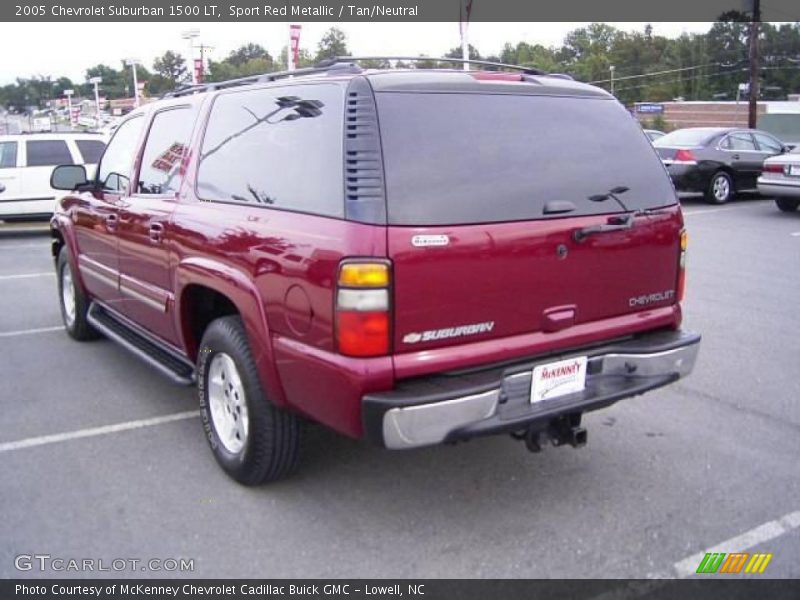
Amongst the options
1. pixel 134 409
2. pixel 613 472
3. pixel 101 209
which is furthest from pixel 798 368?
pixel 101 209

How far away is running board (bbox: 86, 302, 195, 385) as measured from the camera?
14.0ft

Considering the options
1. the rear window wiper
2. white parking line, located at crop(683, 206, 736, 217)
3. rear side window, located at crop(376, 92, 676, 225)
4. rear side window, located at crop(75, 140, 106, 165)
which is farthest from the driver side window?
white parking line, located at crop(683, 206, 736, 217)

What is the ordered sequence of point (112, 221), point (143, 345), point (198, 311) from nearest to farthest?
point (198, 311)
point (143, 345)
point (112, 221)

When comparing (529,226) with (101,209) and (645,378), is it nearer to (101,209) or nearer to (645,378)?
(645,378)

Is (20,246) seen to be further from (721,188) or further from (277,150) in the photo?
(721,188)

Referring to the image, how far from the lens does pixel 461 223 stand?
2.99 m

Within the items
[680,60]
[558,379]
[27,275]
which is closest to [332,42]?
[27,275]

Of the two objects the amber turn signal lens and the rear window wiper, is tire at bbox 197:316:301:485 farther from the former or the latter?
the rear window wiper

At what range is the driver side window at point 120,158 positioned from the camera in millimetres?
5008

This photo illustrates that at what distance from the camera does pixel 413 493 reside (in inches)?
146

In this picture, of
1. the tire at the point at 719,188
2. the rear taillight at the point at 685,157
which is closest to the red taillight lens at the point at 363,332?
the rear taillight at the point at 685,157

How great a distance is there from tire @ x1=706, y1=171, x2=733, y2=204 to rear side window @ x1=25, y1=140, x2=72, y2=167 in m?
12.7
